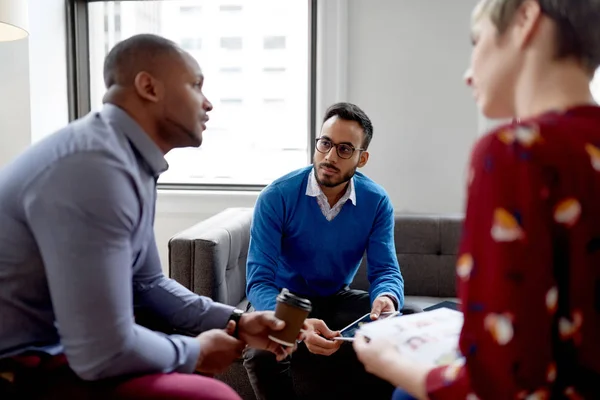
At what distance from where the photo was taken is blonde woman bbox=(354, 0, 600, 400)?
661 millimetres

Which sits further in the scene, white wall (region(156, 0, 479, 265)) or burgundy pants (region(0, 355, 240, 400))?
white wall (region(156, 0, 479, 265))

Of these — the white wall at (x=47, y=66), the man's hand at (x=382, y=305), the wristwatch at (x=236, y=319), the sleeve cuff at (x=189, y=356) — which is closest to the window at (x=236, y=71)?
the white wall at (x=47, y=66)

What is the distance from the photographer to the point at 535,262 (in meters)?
0.66

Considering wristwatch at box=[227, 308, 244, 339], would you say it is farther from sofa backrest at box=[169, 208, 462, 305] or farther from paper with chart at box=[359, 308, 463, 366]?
sofa backrest at box=[169, 208, 462, 305]

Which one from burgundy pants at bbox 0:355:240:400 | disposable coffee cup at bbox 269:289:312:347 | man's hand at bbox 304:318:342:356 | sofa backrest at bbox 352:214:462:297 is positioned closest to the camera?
burgundy pants at bbox 0:355:240:400

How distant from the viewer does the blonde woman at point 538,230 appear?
2.17 ft

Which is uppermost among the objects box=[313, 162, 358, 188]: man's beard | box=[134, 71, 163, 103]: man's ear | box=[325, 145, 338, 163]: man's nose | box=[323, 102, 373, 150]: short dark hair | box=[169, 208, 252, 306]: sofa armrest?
box=[134, 71, 163, 103]: man's ear

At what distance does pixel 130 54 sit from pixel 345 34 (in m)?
1.85

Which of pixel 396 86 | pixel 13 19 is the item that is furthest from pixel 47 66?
pixel 396 86

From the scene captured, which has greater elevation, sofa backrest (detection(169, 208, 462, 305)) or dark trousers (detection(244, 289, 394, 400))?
sofa backrest (detection(169, 208, 462, 305))

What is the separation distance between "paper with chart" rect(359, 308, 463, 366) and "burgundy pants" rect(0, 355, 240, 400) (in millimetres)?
305

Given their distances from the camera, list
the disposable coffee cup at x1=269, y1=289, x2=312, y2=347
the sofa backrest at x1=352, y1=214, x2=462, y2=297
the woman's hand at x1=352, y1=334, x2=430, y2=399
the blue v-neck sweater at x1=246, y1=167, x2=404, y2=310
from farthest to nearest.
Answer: the sofa backrest at x1=352, y1=214, x2=462, y2=297, the blue v-neck sweater at x1=246, y1=167, x2=404, y2=310, the disposable coffee cup at x1=269, y1=289, x2=312, y2=347, the woman's hand at x1=352, y1=334, x2=430, y2=399

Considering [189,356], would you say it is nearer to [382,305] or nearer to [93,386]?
[93,386]

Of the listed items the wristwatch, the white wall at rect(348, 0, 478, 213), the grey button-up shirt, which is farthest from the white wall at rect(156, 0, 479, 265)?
the grey button-up shirt
